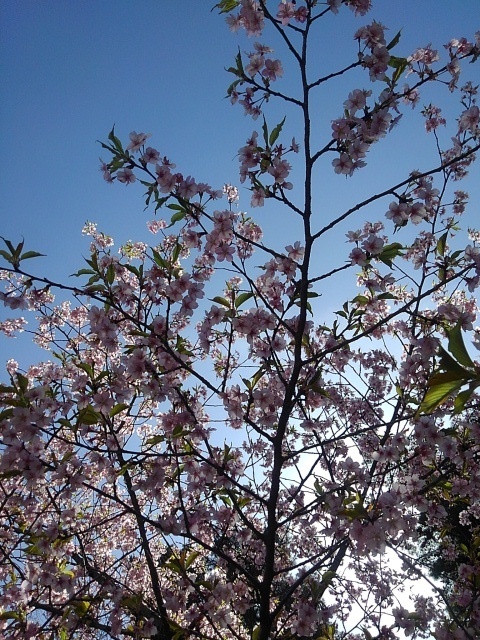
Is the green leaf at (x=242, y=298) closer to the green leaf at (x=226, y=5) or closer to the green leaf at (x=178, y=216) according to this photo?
the green leaf at (x=178, y=216)

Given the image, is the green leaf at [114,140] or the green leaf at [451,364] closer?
the green leaf at [451,364]

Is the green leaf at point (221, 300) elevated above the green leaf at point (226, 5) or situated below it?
below

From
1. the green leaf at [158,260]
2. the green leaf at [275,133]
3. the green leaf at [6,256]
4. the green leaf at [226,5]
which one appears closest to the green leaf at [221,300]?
the green leaf at [158,260]

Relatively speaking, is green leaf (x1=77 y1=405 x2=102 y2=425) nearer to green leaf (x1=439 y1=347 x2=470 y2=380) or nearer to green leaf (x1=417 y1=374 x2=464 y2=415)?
green leaf (x1=417 y1=374 x2=464 y2=415)

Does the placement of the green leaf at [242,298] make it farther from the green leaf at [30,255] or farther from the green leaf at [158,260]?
the green leaf at [30,255]

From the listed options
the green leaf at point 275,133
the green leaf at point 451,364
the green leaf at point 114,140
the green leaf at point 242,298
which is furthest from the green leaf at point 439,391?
the green leaf at point 114,140

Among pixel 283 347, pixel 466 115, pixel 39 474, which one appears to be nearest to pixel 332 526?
pixel 283 347

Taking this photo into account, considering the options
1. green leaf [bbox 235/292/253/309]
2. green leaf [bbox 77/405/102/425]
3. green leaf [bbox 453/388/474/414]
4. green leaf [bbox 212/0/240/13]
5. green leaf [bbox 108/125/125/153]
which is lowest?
green leaf [bbox 453/388/474/414]

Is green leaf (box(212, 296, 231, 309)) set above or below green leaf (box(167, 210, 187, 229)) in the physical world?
below

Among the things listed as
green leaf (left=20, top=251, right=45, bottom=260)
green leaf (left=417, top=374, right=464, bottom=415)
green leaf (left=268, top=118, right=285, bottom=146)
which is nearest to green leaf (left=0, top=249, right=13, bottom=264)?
green leaf (left=20, top=251, right=45, bottom=260)

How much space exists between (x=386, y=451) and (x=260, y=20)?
2899mm

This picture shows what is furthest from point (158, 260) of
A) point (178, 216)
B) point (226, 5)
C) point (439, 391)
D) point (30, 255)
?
point (439, 391)

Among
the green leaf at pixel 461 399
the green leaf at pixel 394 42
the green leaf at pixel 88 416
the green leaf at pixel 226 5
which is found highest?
the green leaf at pixel 226 5

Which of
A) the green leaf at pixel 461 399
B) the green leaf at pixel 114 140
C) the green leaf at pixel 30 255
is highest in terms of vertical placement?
the green leaf at pixel 114 140
